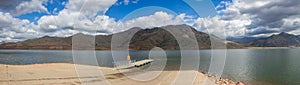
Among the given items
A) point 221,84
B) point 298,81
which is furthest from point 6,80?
point 298,81

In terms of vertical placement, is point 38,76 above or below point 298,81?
above

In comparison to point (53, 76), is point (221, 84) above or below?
below

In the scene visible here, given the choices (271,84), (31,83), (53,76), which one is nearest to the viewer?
(31,83)

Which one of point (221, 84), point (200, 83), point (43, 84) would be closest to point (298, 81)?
point (221, 84)

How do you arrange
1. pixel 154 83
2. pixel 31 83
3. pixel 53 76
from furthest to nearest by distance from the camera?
pixel 154 83
pixel 53 76
pixel 31 83

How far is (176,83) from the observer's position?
71.1ft

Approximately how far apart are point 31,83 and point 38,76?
3.02 metres

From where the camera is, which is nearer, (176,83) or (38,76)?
(38,76)

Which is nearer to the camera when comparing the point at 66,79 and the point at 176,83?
the point at 66,79

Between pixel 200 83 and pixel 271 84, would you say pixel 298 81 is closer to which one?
pixel 271 84

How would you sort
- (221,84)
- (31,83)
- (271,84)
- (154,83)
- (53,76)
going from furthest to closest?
A: (271,84)
(221,84)
(154,83)
(53,76)
(31,83)

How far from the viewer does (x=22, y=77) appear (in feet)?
62.8

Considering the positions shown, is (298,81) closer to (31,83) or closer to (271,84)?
(271,84)

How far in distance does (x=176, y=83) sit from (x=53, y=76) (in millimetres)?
10333
